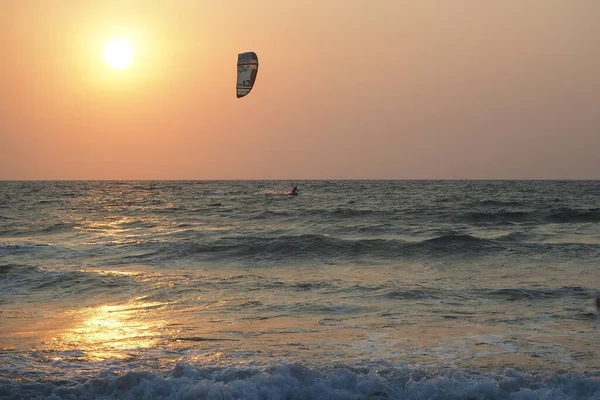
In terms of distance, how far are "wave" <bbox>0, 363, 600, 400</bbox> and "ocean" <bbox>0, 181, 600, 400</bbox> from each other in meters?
0.02

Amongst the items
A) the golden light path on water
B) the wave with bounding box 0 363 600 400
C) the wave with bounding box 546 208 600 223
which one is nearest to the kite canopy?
the golden light path on water

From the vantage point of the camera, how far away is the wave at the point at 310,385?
316 inches

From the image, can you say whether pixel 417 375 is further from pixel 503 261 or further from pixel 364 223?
pixel 364 223

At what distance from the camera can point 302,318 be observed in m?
11.9

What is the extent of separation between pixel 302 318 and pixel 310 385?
3.61 meters

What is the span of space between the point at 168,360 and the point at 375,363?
274 centimetres

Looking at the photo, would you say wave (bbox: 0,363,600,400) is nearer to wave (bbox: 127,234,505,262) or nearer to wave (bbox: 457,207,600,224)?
wave (bbox: 127,234,505,262)

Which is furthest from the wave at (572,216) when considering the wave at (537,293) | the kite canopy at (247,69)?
the wave at (537,293)

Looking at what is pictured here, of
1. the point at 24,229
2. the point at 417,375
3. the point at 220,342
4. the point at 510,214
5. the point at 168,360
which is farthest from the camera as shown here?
the point at 510,214

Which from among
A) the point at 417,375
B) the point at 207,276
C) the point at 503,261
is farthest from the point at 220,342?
the point at 503,261

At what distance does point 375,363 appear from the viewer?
905 centimetres

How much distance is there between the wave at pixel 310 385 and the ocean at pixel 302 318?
23mm

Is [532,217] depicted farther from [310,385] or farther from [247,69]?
[310,385]

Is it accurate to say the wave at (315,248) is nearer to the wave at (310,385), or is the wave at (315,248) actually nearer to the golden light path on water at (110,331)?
the golden light path on water at (110,331)
